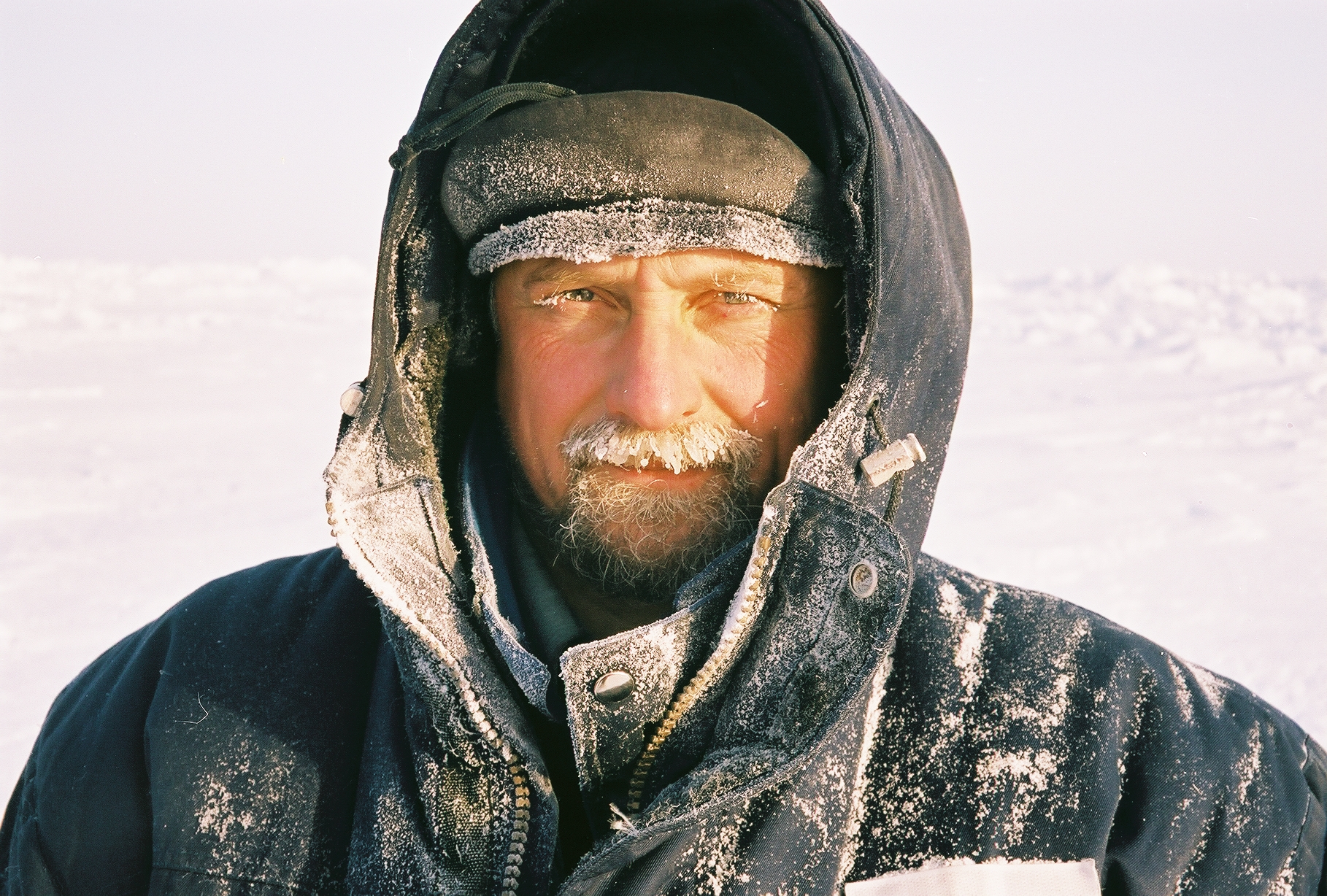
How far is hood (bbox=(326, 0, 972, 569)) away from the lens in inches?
60.8

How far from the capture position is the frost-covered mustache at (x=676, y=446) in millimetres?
1661

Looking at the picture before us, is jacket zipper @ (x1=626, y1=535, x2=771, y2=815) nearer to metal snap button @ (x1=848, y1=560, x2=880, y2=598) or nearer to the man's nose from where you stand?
metal snap button @ (x1=848, y1=560, x2=880, y2=598)

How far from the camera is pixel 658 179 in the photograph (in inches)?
64.9

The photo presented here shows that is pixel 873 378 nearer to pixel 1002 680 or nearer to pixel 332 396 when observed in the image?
pixel 1002 680

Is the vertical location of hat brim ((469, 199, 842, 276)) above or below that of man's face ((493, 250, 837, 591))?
above

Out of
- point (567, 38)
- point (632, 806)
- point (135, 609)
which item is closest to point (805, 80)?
point (567, 38)

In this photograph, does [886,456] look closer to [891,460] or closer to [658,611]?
[891,460]

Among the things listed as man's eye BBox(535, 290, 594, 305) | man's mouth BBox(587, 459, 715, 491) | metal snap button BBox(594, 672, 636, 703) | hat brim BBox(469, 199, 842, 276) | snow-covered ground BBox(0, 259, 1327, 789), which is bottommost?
snow-covered ground BBox(0, 259, 1327, 789)

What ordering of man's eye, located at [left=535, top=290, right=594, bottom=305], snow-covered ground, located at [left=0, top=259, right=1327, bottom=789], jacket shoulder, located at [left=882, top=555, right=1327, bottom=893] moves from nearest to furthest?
jacket shoulder, located at [left=882, top=555, right=1327, bottom=893]
man's eye, located at [left=535, top=290, right=594, bottom=305]
snow-covered ground, located at [left=0, top=259, right=1327, bottom=789]

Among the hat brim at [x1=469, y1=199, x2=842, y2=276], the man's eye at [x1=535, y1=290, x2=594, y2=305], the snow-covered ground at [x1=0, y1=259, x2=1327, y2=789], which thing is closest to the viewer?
the hat brim at [x1=469, y1=199, x2=842, y2=276]

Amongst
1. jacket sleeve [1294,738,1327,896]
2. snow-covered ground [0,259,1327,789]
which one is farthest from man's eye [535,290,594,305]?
snow-covered ground [0,259,1327,789]

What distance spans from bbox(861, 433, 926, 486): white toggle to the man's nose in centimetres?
29

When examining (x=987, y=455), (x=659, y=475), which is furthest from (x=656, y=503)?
(x=987, y=455)

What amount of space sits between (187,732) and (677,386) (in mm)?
888
